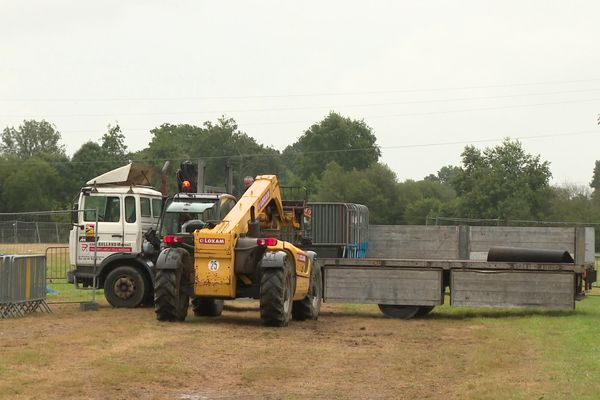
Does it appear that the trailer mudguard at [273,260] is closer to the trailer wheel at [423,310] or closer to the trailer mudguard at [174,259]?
the trailer mudguard at [174,259]

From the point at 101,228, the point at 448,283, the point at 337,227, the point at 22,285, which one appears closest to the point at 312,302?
the point at 448,283

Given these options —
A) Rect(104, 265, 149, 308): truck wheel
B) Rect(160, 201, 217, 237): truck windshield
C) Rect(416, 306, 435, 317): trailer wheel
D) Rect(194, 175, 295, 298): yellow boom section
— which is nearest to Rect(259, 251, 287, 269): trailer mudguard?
Rect(194, 175, 295, 298): yellow boom section

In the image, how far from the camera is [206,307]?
21125mm

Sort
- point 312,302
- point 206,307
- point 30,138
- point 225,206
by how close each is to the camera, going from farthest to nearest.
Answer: point 30,138, point 225,206, point 312,302, point 206,307

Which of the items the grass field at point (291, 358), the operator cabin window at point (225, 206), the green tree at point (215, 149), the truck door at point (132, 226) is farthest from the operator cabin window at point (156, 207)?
the green tree at point (215, 149)

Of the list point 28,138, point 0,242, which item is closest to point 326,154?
point 28,138

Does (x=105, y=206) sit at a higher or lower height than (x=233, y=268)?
higher

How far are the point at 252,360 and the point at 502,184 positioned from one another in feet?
232

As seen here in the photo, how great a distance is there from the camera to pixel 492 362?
14547mm

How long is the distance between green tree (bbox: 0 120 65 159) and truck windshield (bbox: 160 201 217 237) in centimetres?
12397

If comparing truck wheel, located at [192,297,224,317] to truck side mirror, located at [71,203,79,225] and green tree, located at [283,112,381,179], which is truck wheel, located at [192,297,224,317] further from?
green tree, located at [283,112,381,179]

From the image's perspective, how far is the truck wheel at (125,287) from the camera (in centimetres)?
2256

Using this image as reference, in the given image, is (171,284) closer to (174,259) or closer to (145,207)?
(174,259)

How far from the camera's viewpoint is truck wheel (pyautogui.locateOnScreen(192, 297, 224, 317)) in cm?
2084
